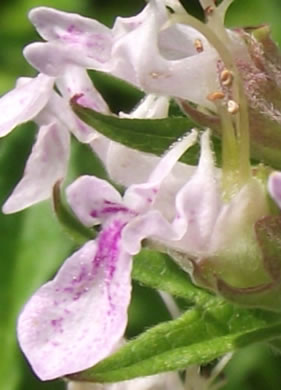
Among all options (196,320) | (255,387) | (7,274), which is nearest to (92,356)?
(196,320)

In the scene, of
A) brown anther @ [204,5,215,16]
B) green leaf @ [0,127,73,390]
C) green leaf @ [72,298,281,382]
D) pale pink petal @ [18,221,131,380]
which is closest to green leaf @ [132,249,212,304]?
green leaf @ [72,298,281,382]

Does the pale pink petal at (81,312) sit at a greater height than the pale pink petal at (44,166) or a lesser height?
lesser

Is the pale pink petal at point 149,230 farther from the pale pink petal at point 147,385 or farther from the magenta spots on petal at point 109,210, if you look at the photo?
the pale pink petal at point 147,385

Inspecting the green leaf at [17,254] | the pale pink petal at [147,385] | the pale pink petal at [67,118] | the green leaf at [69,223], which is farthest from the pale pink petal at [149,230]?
the green leaf at [17,254]

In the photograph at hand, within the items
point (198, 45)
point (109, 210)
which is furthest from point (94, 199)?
point (198, 45)

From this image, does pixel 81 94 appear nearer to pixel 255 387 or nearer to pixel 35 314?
pixel 35 314
